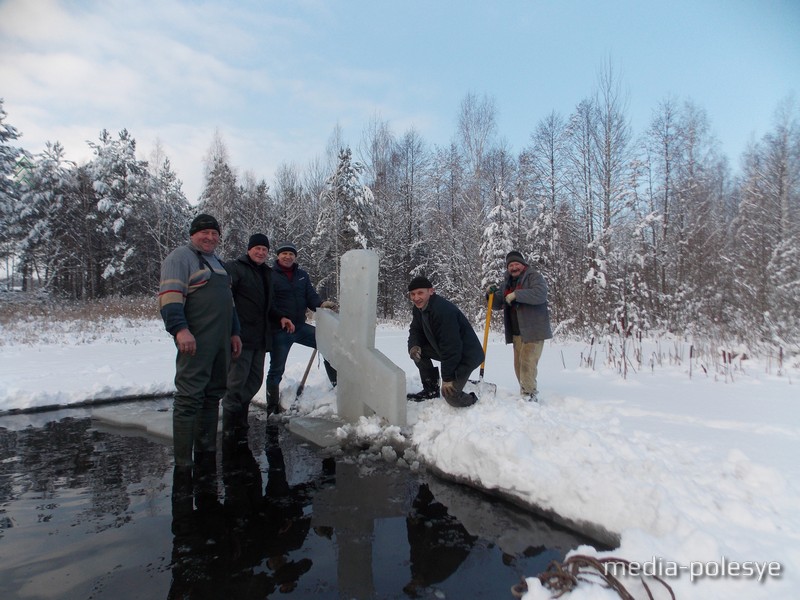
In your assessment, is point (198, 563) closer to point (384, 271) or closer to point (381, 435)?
point (381, 435)

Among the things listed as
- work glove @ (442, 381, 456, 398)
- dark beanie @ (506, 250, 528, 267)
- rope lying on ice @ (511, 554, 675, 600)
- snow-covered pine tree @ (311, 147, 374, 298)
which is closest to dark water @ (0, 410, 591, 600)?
rope lying on ice @ (511, 554, 675, 600)

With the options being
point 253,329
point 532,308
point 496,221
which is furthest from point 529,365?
point 496,221

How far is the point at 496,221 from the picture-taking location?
19.1 m

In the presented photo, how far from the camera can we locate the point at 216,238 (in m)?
3.75

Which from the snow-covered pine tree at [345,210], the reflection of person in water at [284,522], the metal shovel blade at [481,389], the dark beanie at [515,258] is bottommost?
the reflection of person in water at [284,522]

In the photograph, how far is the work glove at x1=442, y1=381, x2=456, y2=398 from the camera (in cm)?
414

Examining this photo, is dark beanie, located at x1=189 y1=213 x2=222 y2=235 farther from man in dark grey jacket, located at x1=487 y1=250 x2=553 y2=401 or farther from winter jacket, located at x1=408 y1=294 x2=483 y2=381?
man in dark grey jacket, located at x1=487 y1=250 x2=553 y2=401

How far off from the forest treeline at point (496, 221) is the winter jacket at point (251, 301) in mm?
6949

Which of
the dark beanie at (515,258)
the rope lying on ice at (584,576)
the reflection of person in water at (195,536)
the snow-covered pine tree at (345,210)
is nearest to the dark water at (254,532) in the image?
the reflection of person in water at (195,536)

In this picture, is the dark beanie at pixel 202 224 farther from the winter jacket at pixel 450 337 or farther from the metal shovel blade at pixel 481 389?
the metal shovel blade at pixel 481 389

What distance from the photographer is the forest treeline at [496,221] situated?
13.0m

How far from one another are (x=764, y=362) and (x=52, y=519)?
29.2 ft

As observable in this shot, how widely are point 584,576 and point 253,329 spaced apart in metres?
3.64

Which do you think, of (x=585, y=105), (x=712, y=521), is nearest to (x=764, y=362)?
(x=712, y=521)
